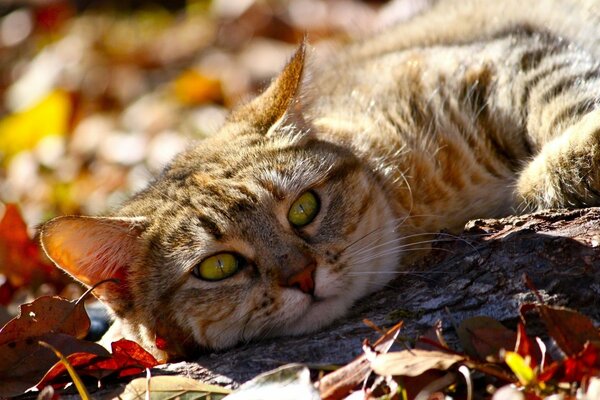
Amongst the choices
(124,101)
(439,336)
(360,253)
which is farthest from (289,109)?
(124,101)

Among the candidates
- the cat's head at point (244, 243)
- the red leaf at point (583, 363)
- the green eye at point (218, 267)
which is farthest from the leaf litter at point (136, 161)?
the green eye at point (218, 267)

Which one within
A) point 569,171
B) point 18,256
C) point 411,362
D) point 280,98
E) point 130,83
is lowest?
point 18,256

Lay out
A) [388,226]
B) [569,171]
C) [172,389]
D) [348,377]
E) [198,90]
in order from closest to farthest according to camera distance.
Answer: [348,377] < [172,389] < [569,171] < [388,226] < [198,90]

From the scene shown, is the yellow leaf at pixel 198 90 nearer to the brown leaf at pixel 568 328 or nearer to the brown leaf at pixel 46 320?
the brown leaf at pixel 46 320

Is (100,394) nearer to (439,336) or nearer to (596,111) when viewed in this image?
(439,336)

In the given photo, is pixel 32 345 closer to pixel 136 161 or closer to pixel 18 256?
pixel 18 256

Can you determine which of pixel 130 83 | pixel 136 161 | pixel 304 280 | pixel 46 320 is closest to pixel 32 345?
pixel 46 320

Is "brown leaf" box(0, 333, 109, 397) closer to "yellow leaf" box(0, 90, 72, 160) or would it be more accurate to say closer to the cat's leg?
the cat's leg

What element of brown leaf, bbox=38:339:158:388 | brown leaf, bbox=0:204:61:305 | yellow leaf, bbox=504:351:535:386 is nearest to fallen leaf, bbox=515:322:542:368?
yellow leaf, bbox=504:351:535:386
